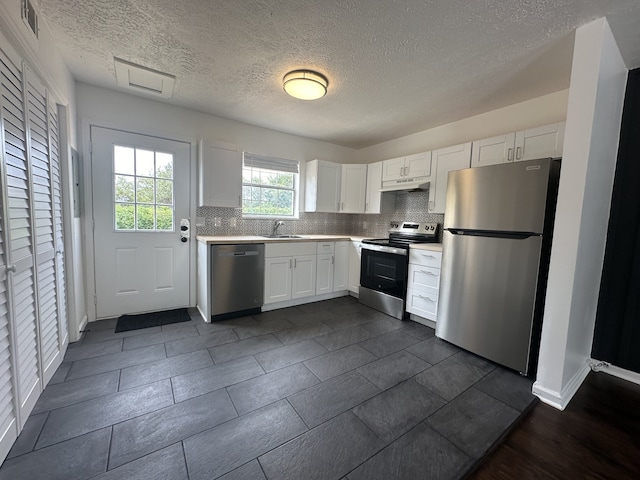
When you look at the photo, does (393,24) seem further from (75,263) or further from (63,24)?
(75,263)

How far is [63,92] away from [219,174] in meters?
1.41

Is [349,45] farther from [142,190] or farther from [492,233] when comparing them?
[142,190]

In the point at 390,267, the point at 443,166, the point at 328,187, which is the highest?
the point at 443,166

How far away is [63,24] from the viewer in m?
1.79

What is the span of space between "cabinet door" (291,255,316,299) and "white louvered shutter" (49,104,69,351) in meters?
2.13

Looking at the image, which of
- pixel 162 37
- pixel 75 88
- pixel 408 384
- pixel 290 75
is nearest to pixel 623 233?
pixel 408 384

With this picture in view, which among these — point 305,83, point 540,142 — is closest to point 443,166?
point 540,142

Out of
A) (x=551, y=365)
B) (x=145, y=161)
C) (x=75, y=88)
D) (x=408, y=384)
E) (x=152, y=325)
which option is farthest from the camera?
(x=145, y=161)

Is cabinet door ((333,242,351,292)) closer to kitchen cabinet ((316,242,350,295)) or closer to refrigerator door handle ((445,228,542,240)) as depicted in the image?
kitchen cabinet ((316,242,350,295))

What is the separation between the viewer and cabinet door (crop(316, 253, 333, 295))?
366 cm

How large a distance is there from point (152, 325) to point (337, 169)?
10.2 ft

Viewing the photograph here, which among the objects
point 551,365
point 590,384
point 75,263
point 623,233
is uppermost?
point 623,233

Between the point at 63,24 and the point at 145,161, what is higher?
the point at 63,24

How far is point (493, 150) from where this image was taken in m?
2.71
